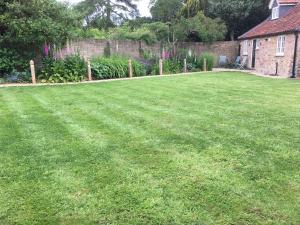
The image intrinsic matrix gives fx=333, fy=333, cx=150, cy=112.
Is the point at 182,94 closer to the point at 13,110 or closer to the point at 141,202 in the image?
the point at 13,110

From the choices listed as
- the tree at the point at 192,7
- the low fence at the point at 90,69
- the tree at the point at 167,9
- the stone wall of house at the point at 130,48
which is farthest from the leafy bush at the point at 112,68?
the tree at the point at 167,9

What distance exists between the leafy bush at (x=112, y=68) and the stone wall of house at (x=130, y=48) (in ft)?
3.86

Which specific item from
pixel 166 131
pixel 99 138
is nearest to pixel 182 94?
pixel 166 131

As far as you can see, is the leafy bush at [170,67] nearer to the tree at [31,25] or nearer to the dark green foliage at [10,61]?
the tree at [31,25]

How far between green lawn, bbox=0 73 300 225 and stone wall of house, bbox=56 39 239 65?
9.39 meters

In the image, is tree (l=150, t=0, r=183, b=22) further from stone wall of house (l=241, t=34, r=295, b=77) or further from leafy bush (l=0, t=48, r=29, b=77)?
leafy bush (l=0, t=48, r=29, b=77)

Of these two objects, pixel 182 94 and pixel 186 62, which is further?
pixel 186 62

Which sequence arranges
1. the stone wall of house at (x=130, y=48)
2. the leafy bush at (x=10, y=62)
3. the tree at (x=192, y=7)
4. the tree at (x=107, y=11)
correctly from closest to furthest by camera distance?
the leafy bush at (x=10, y=62) → the stone wall of house at (x=130, y=48) → the tree at (x=192, y=7) → the tree at (x=107, y=11)

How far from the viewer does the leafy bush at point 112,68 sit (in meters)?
14.6

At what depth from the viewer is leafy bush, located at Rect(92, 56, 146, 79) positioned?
14.6 meters

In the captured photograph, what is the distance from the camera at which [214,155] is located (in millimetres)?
4324

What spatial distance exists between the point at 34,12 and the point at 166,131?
398 inches

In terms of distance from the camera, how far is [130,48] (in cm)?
1912

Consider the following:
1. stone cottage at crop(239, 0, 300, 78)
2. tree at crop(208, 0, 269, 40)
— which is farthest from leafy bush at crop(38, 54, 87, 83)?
tree at crop(208, 0, 269, 40)
